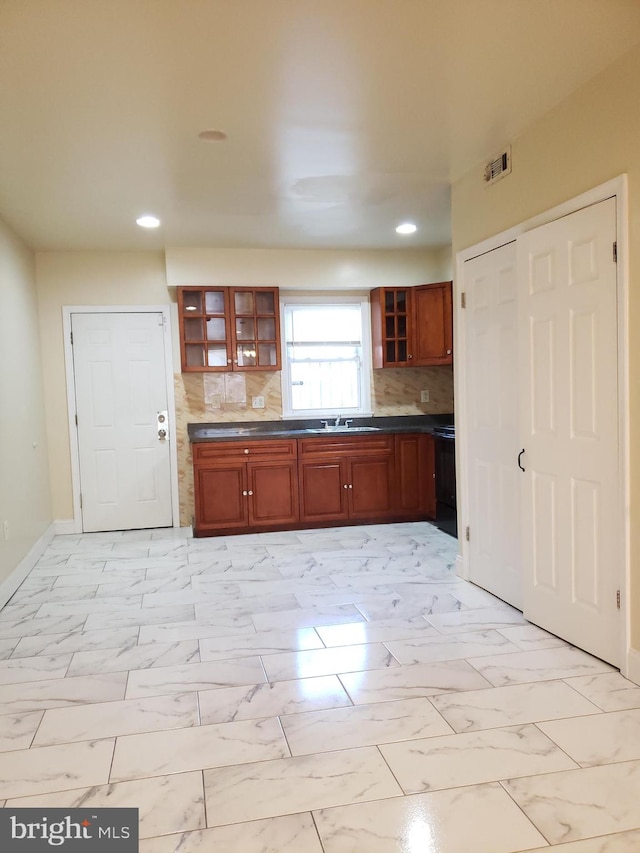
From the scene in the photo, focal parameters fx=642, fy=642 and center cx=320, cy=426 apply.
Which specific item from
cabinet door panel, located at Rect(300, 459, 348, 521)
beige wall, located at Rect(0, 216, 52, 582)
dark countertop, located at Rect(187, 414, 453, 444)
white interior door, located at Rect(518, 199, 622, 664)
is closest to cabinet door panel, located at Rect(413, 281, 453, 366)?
dark countertop, located at Rect(187, 414, 453, 444)

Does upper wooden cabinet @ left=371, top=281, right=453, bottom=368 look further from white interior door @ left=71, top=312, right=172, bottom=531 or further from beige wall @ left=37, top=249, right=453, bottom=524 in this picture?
white interior door @ left=71, top=312, right=172, bottom=531

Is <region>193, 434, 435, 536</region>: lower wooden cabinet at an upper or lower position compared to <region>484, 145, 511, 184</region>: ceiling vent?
lower

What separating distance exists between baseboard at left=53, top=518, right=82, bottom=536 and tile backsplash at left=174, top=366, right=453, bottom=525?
100 cm

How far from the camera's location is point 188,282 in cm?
579

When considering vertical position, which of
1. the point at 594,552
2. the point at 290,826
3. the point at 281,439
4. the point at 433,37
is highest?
the point at 433,37

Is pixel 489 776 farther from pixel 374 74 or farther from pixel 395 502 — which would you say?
pixel 395 502

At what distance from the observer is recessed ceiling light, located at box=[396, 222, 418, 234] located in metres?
5.24

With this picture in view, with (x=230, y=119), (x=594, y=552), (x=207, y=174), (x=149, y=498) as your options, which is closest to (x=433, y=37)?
(x=230, y=119)

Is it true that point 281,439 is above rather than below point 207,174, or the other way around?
below

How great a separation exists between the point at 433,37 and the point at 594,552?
227 cm

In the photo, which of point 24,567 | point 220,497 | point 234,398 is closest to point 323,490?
point 220,497

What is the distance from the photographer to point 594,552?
2.94 metres

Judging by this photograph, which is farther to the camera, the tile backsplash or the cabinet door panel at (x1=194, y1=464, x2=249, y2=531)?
the tile backsplash

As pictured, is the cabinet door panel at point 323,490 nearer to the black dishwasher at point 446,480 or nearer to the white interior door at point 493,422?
the black dishwasher at point 446,480
